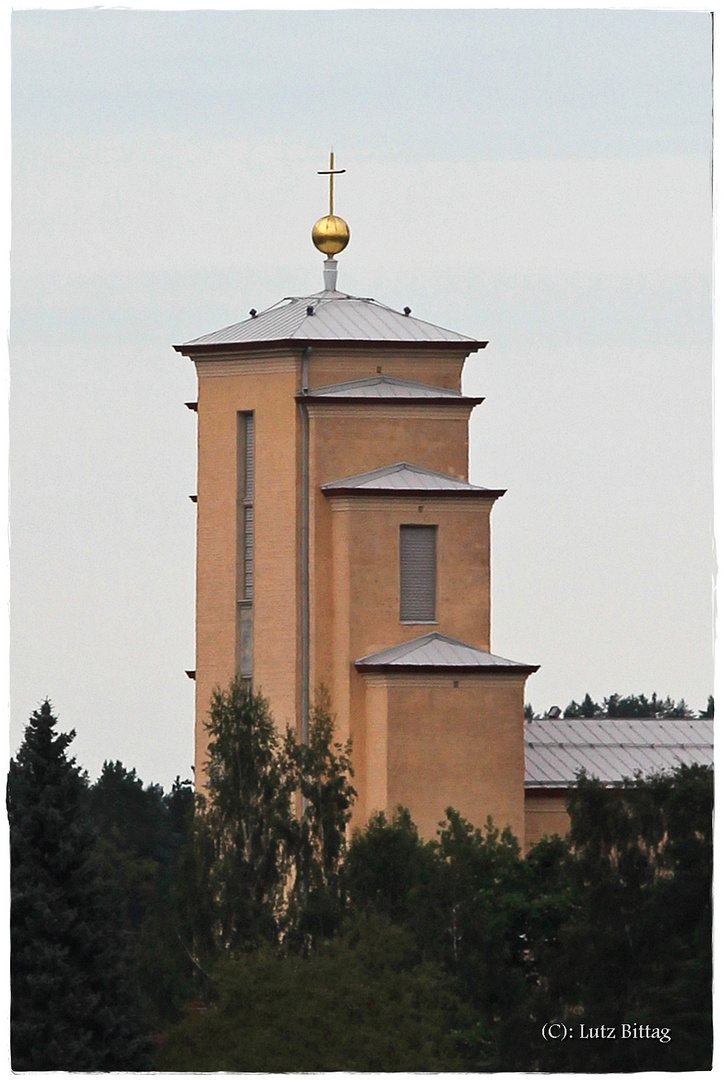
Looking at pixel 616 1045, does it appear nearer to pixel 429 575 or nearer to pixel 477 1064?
pixel 477 1064

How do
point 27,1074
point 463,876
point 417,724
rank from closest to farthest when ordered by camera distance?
1. point 27,1074
2. point 463,876
3. point 417,724

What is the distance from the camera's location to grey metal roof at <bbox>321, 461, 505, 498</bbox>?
67.3 metres

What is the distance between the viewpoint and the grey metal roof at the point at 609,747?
67.3m

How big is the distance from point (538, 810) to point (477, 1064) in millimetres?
12793

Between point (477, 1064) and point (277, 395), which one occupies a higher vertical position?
point (277, 395)

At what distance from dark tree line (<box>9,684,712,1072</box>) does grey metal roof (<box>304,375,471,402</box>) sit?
5243mm

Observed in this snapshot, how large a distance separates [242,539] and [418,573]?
2920 millimetres

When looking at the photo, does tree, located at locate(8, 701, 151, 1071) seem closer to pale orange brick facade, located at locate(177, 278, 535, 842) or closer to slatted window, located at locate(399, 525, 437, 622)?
pale orange brick facade, located at locate(177, 278, 535, 842)

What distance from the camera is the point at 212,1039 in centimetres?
5441

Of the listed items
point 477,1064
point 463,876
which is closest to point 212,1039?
point 477,1064

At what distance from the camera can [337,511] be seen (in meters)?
67.7

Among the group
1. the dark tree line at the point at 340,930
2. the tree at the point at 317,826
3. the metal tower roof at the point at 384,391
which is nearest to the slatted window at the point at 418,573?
the metal tower roof at the point at 384,391

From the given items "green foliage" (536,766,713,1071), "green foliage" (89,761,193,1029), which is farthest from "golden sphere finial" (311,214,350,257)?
"green foliage" (536,766,713,1071)

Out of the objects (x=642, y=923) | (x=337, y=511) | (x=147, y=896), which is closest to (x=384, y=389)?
(x=337, y=511)
